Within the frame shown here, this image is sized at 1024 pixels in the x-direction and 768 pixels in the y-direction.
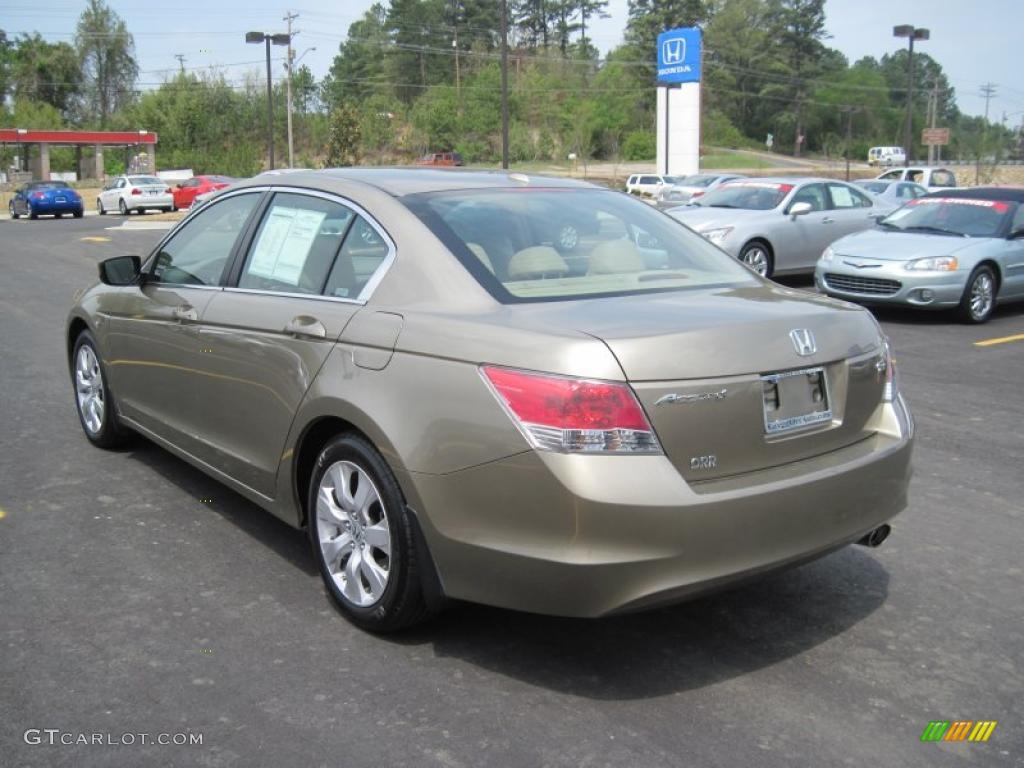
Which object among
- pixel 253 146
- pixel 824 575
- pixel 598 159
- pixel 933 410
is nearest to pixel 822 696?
pixel 824 575

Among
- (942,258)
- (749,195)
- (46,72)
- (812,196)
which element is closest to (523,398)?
(942,258)

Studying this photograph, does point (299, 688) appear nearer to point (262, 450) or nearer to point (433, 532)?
point (433, 532)

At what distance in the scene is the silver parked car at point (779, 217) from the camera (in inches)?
555

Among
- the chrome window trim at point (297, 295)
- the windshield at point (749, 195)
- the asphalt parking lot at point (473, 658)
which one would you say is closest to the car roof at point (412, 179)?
the chrome window trim at point (297, 295)

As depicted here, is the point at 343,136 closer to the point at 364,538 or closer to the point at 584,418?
the point at 364,538

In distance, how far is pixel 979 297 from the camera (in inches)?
466

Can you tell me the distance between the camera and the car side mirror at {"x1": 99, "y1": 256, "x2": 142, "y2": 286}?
17.7ft

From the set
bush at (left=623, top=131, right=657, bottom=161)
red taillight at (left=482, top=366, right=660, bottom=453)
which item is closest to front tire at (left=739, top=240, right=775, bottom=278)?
red taillight at (left=482, top=366, right=660, bottom=453)

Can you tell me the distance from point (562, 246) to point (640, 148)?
88844 millimetres

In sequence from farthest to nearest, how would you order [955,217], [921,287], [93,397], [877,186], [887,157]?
[887,157] → [877,186] → [955,217] → [921,287] → [93,397]

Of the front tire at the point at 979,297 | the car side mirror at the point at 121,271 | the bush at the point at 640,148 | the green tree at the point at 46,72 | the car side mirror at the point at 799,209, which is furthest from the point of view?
the green tree at the point at 46,72

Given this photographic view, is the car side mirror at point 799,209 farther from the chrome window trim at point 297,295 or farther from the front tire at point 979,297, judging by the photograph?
the chrome window trim at point 297,295

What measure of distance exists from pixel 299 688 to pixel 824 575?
2207 mm

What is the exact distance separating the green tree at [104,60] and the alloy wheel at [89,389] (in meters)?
113
